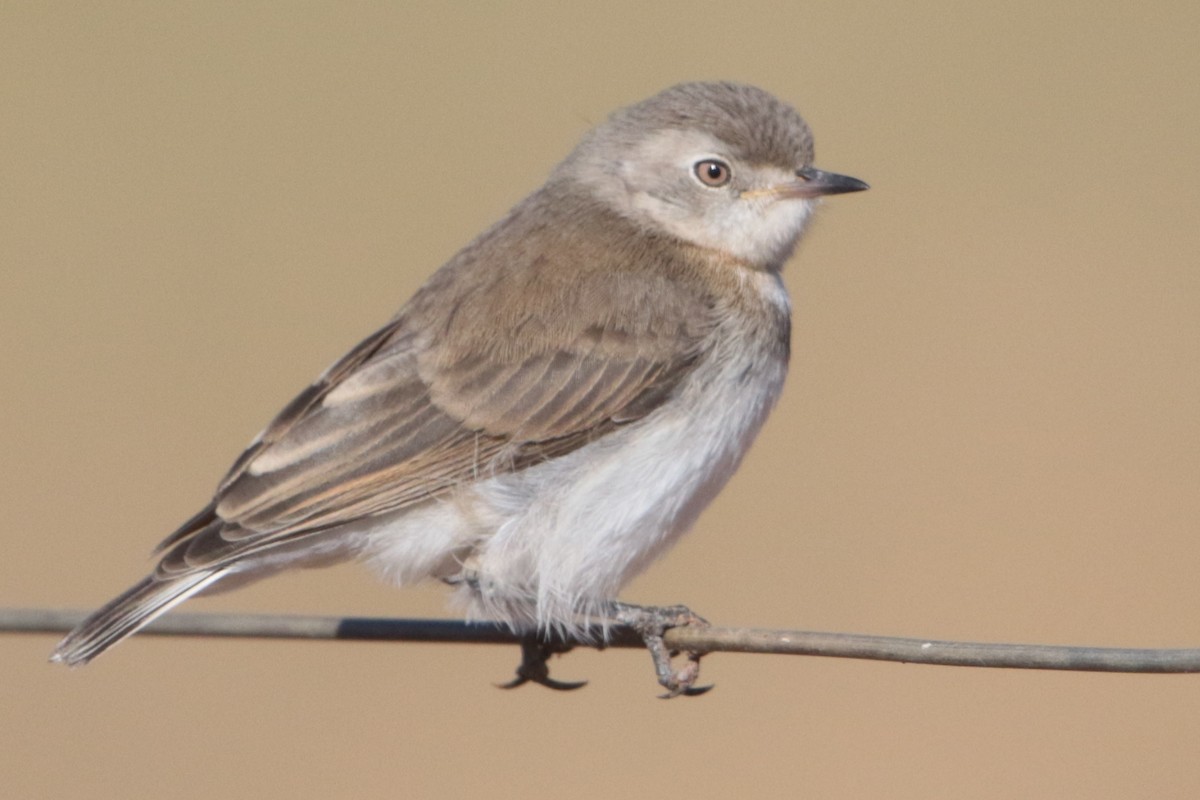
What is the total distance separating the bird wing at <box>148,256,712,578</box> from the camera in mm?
4770

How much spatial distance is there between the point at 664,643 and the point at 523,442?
750mm

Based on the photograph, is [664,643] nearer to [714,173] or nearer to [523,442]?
[523,442]

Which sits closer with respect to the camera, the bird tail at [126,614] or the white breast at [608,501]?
the bird tail at [126,614]

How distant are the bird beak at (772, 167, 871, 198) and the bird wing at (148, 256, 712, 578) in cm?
60

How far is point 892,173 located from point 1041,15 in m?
2.33

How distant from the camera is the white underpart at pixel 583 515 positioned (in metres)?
4.93

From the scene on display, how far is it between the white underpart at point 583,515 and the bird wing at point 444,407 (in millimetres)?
77

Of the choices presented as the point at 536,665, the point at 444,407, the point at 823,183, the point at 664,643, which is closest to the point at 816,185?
the point at 823,183

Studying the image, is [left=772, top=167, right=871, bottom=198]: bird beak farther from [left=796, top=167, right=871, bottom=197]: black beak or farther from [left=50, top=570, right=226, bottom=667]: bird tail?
[left=50, top=570, right=226, bottom=667]: bird tail

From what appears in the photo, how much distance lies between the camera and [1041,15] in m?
11.5

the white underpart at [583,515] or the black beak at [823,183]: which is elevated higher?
the black beak at [823,183]

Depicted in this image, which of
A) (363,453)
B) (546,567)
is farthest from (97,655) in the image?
(546,567)

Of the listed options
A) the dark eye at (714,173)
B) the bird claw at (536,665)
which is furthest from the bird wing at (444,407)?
the bird claw at (536,665)

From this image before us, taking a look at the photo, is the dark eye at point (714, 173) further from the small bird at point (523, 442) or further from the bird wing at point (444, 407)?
the bird wing at point (444, 407)
